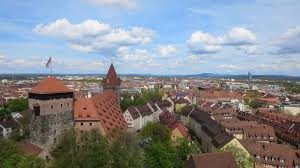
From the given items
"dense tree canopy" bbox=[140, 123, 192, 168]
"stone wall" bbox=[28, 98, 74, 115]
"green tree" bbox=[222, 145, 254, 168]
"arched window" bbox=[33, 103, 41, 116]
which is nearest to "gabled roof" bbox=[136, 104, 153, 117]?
"dense tree canopy" bbox=[140, 123, 192, 168]

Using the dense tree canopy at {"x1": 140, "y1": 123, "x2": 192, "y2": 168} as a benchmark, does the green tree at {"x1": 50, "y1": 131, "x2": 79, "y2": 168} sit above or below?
above

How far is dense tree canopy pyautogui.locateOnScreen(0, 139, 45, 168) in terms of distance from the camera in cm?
3659

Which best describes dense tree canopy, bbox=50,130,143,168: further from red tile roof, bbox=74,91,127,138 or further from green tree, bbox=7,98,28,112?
green tree, bbox=7,98,28,112

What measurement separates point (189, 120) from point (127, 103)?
996 inches

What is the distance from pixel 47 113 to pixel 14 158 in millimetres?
10909

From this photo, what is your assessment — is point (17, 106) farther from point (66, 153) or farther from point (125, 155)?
point (125, 155)

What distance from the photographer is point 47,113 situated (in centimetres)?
4984

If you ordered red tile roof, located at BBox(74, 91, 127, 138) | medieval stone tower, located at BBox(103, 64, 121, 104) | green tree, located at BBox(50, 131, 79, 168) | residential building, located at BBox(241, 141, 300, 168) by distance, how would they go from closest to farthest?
1. green tree, located at BBox(50, 131, 79, 168)
2. red tile roof, located at BBox(74, 91, 127, 138)
3. residential building, located at BBox(241, 141, 300, 168)
4. medieval stone tower, located at BBox(103, 64, 121, 104)

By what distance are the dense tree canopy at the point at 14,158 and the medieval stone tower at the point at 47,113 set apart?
229 inches

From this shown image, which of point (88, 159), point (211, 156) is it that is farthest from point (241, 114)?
point (88, 159)

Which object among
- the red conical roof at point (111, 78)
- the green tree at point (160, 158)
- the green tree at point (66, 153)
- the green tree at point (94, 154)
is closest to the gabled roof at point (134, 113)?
the red conical roof at point (111, 78)

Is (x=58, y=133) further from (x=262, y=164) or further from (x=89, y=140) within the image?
(x=262, y=164)

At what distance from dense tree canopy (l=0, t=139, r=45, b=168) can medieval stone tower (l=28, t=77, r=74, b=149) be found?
19.1 ft

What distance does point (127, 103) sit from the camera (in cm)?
12269
